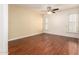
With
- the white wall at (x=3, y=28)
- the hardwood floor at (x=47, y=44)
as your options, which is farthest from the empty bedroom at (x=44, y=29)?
the white wall at (x=3, y=28)

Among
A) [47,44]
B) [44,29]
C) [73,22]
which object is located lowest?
Answer: [47,44]

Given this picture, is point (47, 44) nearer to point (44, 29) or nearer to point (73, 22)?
point (44, 29)

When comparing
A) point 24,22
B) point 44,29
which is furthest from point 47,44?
point 24,22

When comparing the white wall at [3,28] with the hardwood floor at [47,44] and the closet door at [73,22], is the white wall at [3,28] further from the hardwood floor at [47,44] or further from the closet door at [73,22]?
the closet door at [73,22]

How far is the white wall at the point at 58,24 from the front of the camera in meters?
1.96

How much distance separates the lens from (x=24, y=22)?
196 centimetres

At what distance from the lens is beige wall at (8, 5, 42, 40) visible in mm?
1791

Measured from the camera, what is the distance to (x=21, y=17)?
6.38 ft

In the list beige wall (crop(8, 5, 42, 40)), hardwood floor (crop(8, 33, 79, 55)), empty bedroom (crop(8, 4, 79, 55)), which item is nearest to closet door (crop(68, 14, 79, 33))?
empty bedroom (crop(8, 4, 79, 55))

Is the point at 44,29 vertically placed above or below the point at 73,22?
below

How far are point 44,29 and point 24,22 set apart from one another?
446 millimetres

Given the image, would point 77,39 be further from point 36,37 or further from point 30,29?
point 30,29

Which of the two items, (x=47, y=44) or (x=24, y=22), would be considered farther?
(x=47, y=44)
